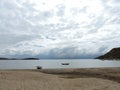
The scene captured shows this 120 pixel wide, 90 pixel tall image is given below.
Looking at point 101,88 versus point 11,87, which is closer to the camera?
point 11,87

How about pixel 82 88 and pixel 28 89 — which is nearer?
pixel 28 89

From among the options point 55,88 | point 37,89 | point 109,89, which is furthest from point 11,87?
point 109,89

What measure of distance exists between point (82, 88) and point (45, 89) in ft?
14.9

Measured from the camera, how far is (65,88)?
1016 inches

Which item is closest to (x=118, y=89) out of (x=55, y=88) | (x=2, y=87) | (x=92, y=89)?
(x=92, y=89)

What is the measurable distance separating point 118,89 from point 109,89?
1084 millimetres

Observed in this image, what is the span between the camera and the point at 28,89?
23906 mm

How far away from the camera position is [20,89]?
77.7 ft

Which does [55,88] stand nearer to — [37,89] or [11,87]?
[37,89]

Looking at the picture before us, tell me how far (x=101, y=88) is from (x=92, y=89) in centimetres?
137

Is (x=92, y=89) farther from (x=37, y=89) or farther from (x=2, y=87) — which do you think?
(x=2, y=87)

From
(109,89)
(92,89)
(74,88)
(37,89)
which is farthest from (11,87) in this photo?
(109,89)

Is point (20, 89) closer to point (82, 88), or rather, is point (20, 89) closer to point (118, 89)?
point (82, 88)

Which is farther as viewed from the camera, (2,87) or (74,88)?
(74,88)
